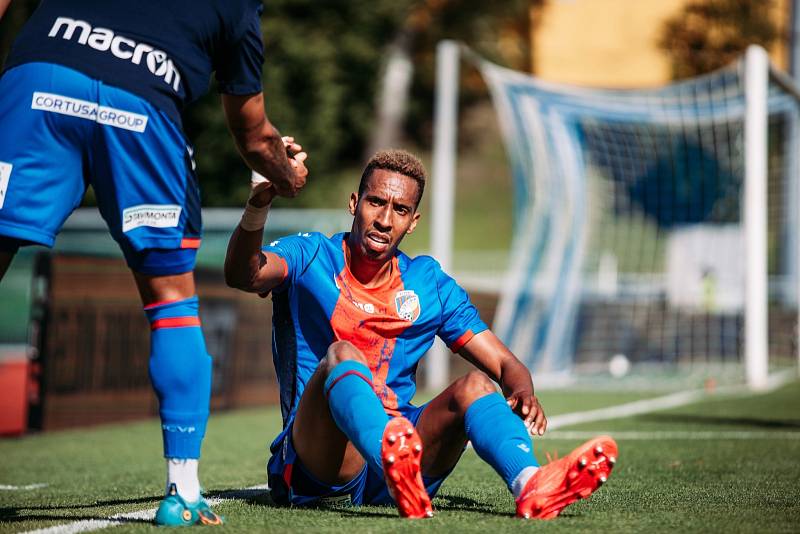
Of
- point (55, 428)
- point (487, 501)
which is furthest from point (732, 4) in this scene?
point (487, 501)

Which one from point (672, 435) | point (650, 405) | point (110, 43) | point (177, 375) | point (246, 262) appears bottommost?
point (650, 405)

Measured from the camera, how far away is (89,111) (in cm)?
329

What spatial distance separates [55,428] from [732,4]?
84.6 ft

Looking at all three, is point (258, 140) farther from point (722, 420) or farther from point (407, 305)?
point (722, 420)

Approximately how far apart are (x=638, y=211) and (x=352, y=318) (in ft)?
44.0

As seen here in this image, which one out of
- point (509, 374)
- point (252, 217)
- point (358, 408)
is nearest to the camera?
Answer: point (358, 408)

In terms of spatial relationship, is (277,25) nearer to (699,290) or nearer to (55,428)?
(699,290)

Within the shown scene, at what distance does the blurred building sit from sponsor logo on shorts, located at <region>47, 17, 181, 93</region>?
3014cm

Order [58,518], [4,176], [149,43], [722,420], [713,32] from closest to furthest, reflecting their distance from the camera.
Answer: [4,176] → [149,43] → [58,518] → [722,420] → [713,32]

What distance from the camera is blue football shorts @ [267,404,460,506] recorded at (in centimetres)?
399

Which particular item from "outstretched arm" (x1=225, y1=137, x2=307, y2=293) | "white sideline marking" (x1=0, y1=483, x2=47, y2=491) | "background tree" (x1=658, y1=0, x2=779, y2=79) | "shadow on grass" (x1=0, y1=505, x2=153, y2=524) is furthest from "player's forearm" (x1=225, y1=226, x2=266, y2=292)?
"background tree" (x1=658, y1=0, x2=779, y2=79)

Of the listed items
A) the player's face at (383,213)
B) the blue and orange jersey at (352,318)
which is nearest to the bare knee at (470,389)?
the blue and orange jersey at (352,318)

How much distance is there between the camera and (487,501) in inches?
168

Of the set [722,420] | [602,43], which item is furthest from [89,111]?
[602,43]
